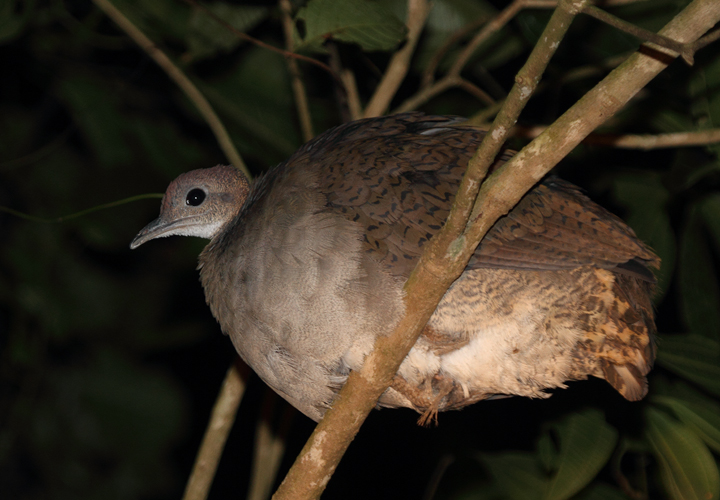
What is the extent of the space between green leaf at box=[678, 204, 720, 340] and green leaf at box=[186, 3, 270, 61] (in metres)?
2.11

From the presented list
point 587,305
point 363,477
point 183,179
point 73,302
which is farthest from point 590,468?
point 73,302

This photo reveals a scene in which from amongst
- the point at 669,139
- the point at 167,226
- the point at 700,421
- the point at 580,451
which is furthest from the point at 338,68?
the point at 700,421

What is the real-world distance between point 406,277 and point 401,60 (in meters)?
1.26

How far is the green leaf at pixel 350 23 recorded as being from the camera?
211 centimetres

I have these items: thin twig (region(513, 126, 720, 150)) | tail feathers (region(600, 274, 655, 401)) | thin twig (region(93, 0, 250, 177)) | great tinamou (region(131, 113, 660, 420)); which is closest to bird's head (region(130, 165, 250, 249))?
thin twig (region(93, 0, 250, 177))

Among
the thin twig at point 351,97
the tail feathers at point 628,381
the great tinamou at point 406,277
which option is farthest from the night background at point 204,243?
the great tinamou at point 406,277

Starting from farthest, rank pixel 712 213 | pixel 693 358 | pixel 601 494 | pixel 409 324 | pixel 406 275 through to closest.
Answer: pixel 712 213 < pixel 601 494 < pixel 693 358 < pixel 406 275 < pixel 409 324

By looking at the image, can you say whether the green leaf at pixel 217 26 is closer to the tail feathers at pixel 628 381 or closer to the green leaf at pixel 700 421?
the tail feathers at pixel 628 381

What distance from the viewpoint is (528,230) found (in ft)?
5.70

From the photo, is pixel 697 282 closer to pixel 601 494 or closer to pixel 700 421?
pixel 700 421

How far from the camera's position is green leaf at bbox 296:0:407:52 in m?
2.11

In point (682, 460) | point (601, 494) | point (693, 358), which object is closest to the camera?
point (682, 460)

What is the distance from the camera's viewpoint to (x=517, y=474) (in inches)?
97.8

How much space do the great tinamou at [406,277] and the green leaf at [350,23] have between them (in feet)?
1.47
